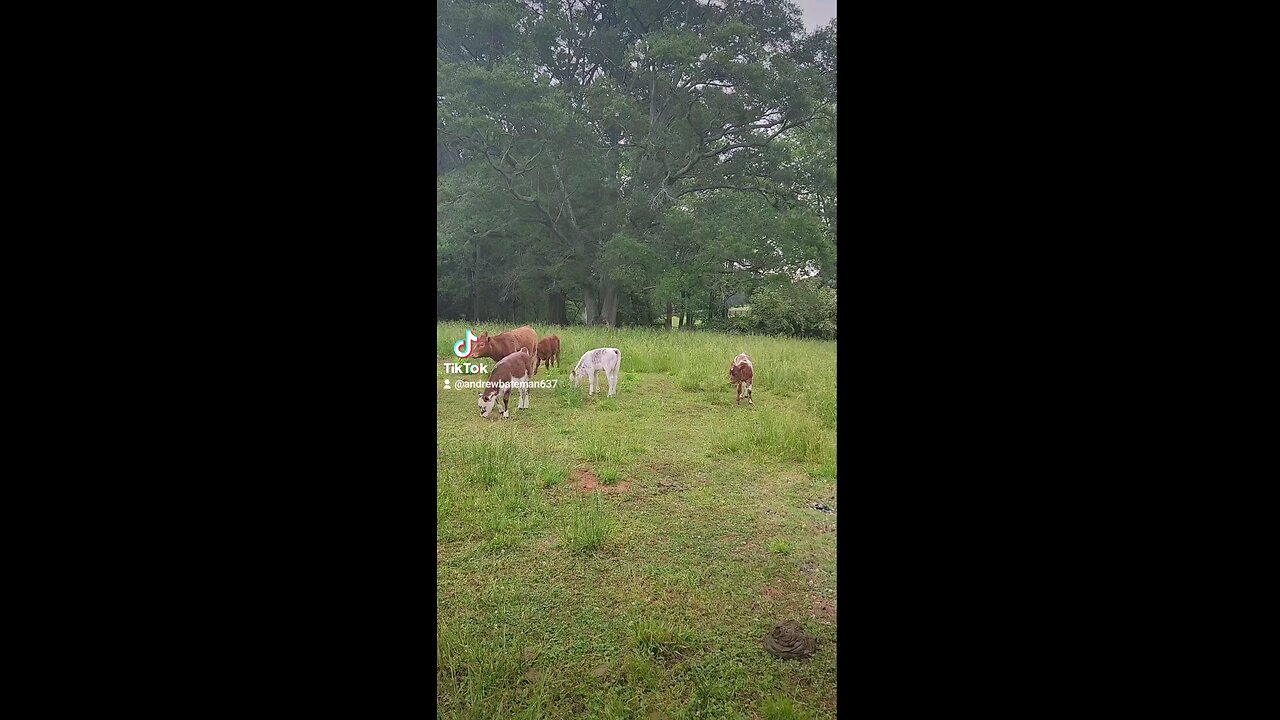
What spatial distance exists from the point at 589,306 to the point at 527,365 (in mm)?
879

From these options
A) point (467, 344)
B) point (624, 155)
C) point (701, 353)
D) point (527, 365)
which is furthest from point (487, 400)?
point (624, 155)

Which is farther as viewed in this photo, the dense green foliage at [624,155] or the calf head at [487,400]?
the dense green foliage at [624,155]

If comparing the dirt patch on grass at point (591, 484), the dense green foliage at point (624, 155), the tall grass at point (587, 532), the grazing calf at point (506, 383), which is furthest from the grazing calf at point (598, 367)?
the tall grass at point (587, 532)

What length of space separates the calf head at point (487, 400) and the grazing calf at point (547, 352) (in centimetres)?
35

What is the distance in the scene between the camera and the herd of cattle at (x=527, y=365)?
2646 mm

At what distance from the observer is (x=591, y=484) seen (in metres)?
2.23

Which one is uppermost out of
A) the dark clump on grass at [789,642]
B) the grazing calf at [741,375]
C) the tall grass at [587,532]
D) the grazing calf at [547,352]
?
the grazing calf at [547,352]

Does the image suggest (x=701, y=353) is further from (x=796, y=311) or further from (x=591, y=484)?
(x=591, y=484)

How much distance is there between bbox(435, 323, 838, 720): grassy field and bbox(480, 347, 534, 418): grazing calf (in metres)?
0.06

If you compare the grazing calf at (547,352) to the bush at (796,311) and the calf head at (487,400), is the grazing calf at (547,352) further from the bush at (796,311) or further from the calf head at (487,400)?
the bush at (796,311)

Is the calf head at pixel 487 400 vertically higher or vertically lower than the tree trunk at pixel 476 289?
lower
